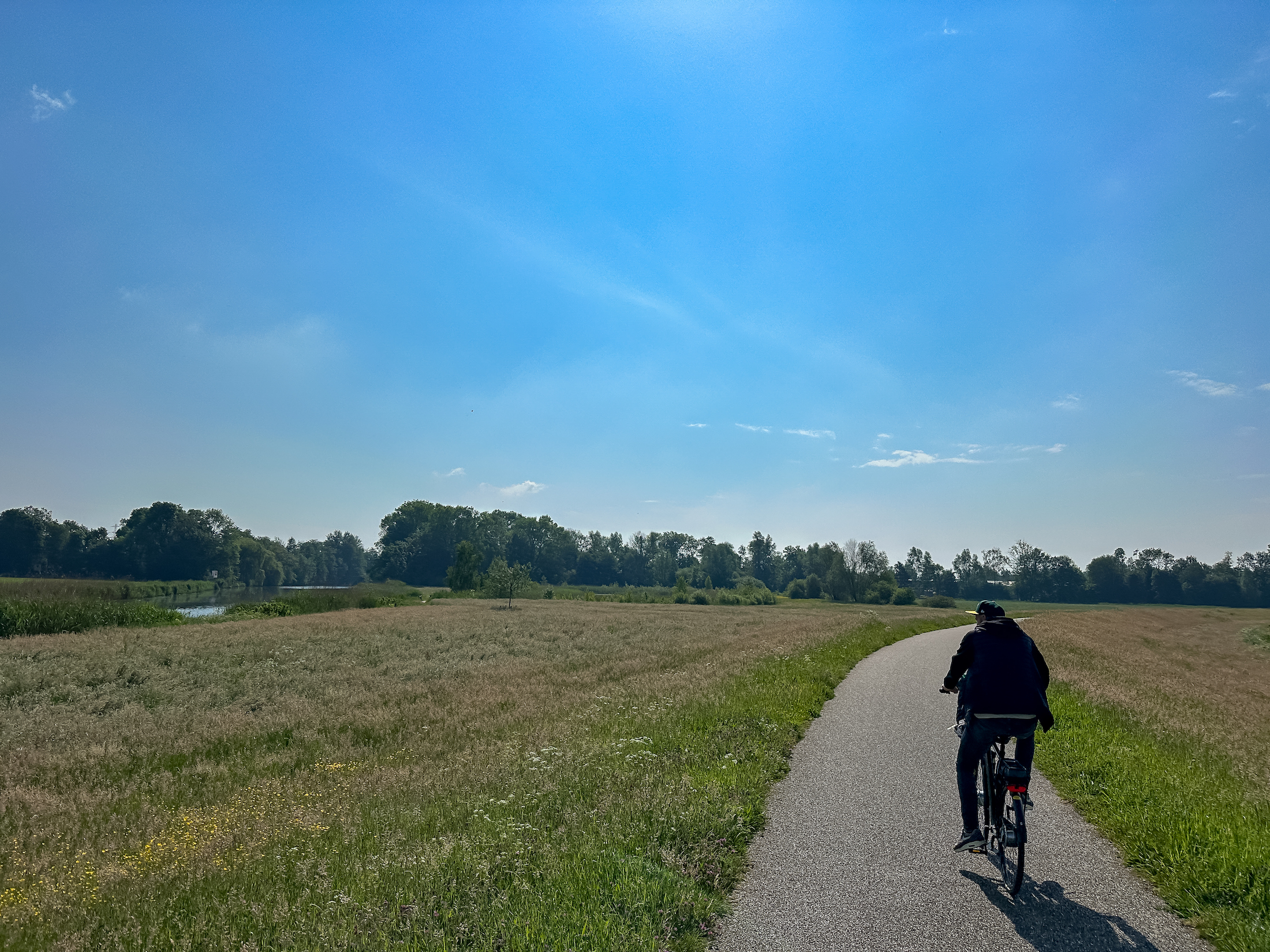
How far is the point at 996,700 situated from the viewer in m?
6.11

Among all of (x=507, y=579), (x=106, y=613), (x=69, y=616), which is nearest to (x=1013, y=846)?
(x=69, y=616)

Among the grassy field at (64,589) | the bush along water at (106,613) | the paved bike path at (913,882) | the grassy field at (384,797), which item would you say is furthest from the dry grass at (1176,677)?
the grassy field at (64,589)

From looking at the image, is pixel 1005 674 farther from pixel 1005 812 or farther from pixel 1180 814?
pixel 1180 814

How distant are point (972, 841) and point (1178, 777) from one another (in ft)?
15.9

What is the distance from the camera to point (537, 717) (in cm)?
1485

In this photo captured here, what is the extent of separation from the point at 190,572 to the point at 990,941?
15465cm

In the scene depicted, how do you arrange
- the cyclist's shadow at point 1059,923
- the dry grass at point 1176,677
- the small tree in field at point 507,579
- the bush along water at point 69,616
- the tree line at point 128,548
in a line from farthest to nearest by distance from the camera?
1. the tree line at point 128,548
2. the small tree in field at point 507,579
3. the bush along water at point 69,616
4. the dry grass at point 1176,677
5. the cyclist's shadow at point 1059,923

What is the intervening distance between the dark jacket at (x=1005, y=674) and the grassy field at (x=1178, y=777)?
174 cm

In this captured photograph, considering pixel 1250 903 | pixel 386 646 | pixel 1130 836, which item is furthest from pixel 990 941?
pixel 386 646

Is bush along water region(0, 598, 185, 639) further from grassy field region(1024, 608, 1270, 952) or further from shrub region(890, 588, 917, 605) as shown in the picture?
shrub region(890, 588, 917, 605)

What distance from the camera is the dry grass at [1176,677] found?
39.8 feet

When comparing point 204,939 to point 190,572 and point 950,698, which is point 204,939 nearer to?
point 950,698

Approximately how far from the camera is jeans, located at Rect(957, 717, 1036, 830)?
6145 mm

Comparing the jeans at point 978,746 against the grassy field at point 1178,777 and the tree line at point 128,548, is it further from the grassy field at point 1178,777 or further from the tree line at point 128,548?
the tree line at point 128,548
